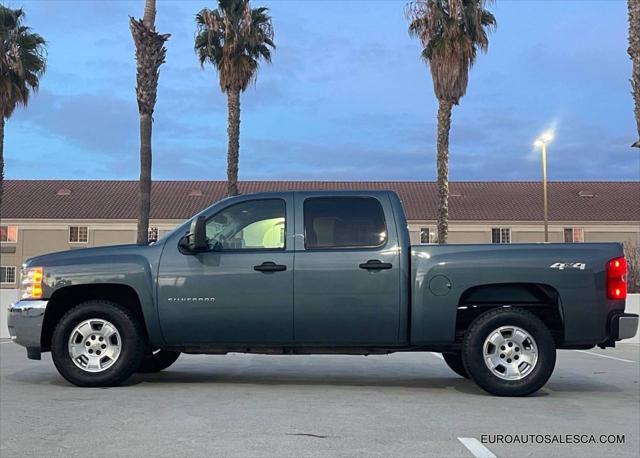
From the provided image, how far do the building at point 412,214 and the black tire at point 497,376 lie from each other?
41104 millimetres

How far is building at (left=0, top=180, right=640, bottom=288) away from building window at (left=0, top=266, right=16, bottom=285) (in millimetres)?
66

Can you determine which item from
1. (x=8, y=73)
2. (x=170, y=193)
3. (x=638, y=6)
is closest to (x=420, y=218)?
(x=170, y=193)

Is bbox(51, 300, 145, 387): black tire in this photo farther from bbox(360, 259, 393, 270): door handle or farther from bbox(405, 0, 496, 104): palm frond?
bbox(405, 0, 496, 104): palm frond

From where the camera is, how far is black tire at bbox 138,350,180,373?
866 centimetres

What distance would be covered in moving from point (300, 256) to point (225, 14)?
2288cm

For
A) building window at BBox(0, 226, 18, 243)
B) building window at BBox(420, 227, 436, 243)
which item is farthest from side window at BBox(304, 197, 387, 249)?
building window at BBox(0, 226, 18, 243)

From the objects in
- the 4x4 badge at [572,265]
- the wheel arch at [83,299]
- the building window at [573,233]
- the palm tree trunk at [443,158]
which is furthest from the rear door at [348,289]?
the building window at [573,233]

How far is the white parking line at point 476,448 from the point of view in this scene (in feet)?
16.1

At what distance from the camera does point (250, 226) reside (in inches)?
297

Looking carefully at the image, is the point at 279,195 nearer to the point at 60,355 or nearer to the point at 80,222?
the point at 60,355

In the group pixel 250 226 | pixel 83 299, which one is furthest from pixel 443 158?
pixel 83 299

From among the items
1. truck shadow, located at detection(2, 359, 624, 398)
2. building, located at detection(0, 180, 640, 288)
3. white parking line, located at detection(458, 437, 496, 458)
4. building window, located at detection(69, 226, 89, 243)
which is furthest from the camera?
building window, located at detection(69, 226, 89, 243)

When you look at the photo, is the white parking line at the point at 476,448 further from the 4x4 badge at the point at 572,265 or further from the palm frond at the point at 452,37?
the palm frond at the point at 452,37

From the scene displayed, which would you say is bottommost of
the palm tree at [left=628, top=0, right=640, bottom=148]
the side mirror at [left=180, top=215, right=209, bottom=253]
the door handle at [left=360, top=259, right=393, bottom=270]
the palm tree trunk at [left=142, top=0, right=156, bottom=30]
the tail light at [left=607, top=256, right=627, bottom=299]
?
the tail light at [left=607, top=256, right=627, bottom=299]
